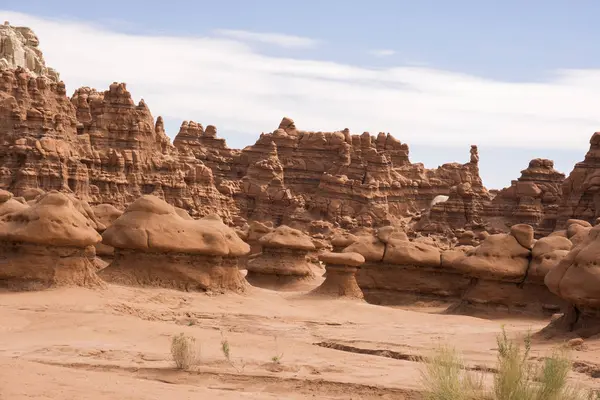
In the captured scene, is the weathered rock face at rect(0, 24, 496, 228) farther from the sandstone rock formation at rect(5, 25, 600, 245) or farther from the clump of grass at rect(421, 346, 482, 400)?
the clump of grass at rect(421, 346, 482, 400)

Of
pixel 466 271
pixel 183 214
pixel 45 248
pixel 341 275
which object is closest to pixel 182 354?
pixel 45 248

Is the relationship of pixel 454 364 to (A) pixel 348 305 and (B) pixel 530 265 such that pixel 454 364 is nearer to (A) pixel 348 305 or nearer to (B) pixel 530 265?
(A) pixel 348 305

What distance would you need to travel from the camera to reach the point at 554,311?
2345cm

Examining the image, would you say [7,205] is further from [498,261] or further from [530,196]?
[530,196]

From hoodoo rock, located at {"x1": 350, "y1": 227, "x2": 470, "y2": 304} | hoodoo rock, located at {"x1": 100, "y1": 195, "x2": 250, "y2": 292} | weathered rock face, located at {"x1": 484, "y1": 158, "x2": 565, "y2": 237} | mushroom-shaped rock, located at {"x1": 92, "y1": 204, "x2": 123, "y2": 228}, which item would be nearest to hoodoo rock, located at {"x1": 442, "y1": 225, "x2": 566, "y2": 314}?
hoodoo rock, located at {"x1": 350, "y1": 227, "x2": 470, "y2": 304}

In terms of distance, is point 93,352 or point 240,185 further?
point 240,185

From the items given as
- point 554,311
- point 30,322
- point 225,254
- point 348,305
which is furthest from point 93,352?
point 554,311

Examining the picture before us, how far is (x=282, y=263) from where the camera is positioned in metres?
28.7

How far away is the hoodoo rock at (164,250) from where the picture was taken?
20.6m

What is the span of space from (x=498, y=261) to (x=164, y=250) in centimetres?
857

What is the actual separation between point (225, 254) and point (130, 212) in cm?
230

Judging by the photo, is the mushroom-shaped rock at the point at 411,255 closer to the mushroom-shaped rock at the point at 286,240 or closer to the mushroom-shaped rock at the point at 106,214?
the mushroom-shaped rock at the point at 286,240

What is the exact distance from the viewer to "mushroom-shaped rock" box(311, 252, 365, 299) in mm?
24219

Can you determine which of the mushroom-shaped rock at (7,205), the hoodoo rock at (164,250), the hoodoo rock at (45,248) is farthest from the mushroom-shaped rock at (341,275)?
the mushroom-shaped rock at (7,205)
